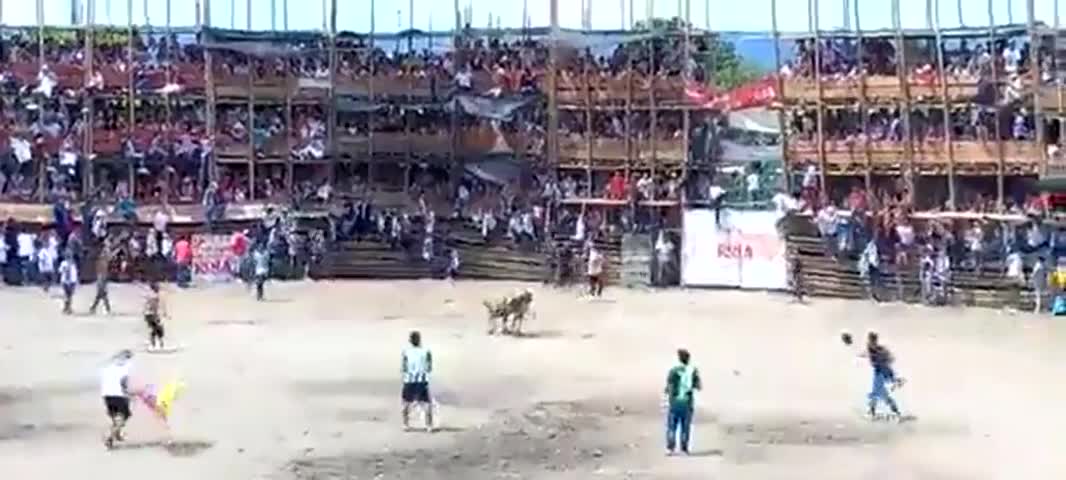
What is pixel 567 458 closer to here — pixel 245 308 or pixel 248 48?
pixel 245 308

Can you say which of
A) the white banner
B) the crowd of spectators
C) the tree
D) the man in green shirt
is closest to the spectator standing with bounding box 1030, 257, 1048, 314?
the white banner

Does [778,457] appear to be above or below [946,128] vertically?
below

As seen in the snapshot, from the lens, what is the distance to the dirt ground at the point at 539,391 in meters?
23.7

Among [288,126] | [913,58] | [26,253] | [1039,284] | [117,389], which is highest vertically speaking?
[913,58]

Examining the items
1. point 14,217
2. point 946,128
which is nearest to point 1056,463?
point 946,128

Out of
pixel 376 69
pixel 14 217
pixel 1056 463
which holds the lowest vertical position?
pixel 1056 463

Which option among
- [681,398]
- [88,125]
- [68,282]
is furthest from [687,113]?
[681,398]

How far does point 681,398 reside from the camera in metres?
23.8

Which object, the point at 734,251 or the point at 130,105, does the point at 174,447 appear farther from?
the point at 130,105

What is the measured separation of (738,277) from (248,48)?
693 inches

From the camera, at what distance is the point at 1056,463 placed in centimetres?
2352

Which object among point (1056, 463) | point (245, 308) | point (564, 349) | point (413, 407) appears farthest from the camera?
point (245, 308)

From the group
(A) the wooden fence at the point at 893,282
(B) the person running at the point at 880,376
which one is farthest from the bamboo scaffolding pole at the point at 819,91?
(B) the person running at the point at 880,376

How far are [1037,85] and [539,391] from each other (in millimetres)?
23307
